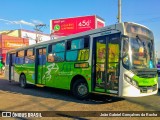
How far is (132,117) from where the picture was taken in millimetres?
7664

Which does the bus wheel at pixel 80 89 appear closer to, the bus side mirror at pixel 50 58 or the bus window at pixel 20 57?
the bus side mirror at pixel 50 58

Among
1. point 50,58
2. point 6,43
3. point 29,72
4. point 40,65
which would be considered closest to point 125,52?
point 50,58

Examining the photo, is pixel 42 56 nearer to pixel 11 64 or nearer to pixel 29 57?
pixel 29 57

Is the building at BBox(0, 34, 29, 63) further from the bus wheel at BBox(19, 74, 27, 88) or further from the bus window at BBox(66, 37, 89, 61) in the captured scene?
the bus window at BBox(66, 37, 89, 61)

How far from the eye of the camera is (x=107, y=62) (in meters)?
9.69

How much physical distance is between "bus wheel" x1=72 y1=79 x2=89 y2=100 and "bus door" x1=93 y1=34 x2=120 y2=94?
2.12 ft

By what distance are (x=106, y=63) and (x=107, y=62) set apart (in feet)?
0.21

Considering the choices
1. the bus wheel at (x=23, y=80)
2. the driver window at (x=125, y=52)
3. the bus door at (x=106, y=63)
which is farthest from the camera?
the bus wheel at (x=23, y=80)

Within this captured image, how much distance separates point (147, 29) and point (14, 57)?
11.1m

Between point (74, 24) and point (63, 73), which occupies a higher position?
point (74, 24)

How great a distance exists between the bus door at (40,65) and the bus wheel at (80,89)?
314 cm

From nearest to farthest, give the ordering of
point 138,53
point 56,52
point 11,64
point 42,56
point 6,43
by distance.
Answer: point 138,53 < point 56,52 < point 42,56 < point 11,64 < point 6,43

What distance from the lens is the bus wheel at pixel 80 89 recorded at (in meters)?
10.8

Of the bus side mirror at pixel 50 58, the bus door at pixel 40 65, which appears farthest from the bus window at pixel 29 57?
the bus side mirror at pixel 50 58
